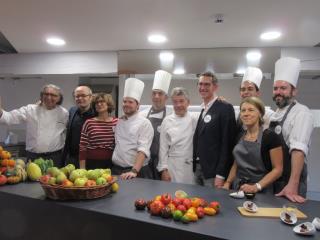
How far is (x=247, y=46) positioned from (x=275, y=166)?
154cm

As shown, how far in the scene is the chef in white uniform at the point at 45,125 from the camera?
2.20 m

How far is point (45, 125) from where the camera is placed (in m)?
2.21

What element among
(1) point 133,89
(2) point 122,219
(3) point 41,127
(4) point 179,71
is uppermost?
(4) point 179,71

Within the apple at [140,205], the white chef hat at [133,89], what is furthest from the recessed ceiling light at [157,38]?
the apple at [140,205]

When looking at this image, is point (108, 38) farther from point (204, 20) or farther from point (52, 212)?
point (52, 212)

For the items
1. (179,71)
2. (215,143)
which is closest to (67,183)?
(215,143)

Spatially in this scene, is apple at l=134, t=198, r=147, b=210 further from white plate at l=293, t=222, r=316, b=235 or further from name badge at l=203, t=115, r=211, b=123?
name badge at l=203, t=115, r=211, b=123

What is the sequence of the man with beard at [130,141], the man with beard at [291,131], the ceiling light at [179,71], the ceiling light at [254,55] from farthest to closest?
the ceiling light at [179,71] → the ceiling light at [254,55] → the man with beard at [130,141] → the man with beard at [291,131]

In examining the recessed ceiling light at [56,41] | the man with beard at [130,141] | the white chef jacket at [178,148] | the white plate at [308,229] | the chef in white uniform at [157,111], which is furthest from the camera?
the recessed ceiling light at [56,41]

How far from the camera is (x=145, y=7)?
1970 mm

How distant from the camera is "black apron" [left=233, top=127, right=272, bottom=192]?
1395 mm

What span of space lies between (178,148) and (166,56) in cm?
120

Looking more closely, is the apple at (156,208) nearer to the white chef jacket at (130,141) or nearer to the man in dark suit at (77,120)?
the white chef jacket at (130,141)

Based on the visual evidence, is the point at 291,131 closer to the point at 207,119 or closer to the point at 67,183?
the point at 207,119
